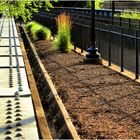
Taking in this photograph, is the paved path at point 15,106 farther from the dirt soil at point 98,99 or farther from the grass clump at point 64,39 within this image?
the grass clump at point 64,39

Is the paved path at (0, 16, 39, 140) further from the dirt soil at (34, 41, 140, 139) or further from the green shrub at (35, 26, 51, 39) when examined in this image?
the green shrub at (35, 26, 51, 39)

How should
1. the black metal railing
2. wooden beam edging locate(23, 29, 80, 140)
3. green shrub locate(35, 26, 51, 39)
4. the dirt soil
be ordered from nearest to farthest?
1. wooden beam edging locate(23, 29, 80, 140)
2. the dirt soil
3. the black metal railing
4. green shrub locate(35, 26, 51, 39)

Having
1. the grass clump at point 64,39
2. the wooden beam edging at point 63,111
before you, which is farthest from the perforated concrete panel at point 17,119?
the grass clump at point 64,39

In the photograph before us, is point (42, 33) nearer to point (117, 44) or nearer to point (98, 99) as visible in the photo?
point (117, 44)

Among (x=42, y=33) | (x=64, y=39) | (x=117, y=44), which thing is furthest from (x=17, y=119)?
(x=42, y=33)

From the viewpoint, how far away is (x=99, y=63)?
1581cm

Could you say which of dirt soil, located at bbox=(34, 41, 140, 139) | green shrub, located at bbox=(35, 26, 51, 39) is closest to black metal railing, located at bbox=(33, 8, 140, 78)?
dirt soil, located at bbox=(34, 41, 140, 139)

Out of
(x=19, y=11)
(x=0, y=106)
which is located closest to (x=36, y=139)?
(x=0, y=106)

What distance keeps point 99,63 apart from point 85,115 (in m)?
7.15

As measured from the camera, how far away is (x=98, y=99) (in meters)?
10.0

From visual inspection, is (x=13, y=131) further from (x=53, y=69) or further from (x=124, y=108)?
(x=53, y=69)

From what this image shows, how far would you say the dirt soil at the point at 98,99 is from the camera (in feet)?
25.3

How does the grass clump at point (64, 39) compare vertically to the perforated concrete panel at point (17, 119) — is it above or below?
below

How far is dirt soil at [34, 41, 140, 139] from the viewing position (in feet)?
25.3
